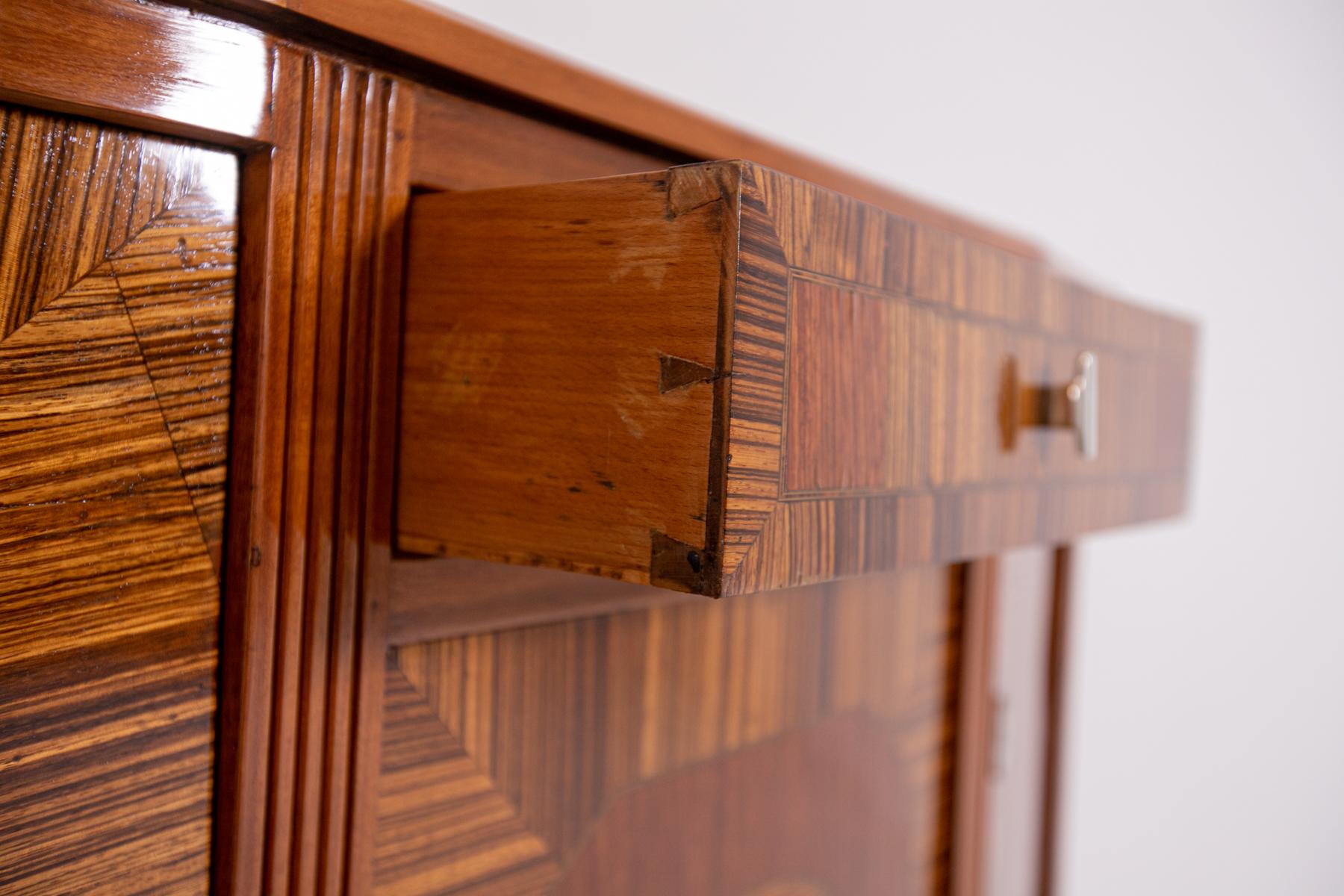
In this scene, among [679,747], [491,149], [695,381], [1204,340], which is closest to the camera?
[695,381]

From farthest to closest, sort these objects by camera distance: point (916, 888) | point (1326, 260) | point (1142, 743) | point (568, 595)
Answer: point (1326, 260) → point (1142, 743) → point (916, 888) → point (568, 595)

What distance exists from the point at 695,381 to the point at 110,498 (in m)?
0.18

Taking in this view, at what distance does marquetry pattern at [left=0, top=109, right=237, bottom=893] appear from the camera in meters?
0.29

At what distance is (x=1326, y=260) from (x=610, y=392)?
59.6 inches

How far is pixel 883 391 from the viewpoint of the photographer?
0.36 m

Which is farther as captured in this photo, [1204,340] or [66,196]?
[1204,340]

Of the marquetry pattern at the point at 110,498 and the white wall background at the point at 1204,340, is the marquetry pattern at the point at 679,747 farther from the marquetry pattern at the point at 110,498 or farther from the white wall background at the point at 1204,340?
the white wall background at the point at 1204,340

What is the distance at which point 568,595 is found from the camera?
17.0 inches

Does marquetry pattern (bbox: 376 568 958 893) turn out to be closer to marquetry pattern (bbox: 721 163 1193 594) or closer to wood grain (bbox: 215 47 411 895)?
wood grain (bbox: 215 47 411 895)

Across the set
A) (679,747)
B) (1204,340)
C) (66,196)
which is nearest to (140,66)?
(66,196)

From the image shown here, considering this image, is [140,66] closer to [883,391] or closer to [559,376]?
[559,376]

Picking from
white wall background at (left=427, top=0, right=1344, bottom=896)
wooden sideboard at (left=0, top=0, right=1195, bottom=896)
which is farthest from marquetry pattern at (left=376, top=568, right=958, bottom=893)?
white wall background at (left=427, top=0, right=1344, bottom=896)

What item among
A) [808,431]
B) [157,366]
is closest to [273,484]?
[157,366]

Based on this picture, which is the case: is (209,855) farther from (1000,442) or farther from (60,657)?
(1000,442)
